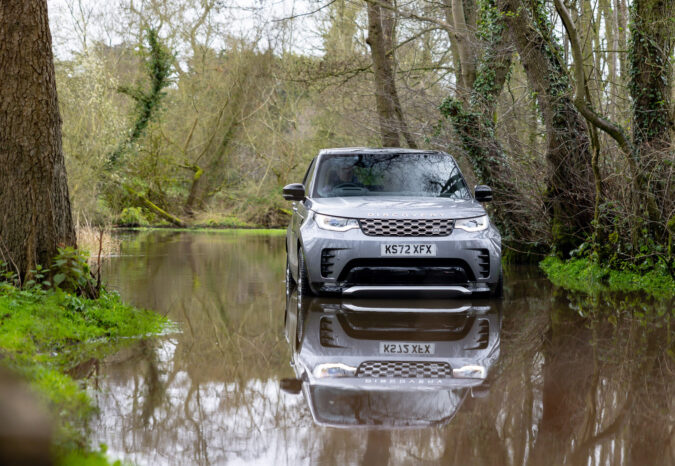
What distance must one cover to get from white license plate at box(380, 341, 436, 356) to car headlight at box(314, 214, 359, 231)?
8.43 ft

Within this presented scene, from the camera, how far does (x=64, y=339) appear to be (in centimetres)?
683

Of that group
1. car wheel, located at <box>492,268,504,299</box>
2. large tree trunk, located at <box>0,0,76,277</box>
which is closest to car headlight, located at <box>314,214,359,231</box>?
car wheel, located at <box>492,268,504,299</box>

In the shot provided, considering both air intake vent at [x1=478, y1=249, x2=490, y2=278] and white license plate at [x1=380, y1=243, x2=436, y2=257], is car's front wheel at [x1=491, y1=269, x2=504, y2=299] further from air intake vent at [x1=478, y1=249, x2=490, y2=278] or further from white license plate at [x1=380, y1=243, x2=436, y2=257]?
white license plate at [x1=380, y1=243, x2=436, y2=257]

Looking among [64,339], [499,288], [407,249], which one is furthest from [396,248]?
[64,339]

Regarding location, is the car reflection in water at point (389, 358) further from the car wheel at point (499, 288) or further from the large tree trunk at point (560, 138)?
the large tree trunk at point (560, 138)

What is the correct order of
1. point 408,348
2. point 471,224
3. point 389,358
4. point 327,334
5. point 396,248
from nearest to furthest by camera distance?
point 389,358 → point 408,348 → point 327,334 → point 396,248 → point 471,224

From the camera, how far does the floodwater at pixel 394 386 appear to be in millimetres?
4066

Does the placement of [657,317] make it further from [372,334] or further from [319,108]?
[319,108]

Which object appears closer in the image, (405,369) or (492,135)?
(405,369)

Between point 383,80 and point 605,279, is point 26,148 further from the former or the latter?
point 383,80

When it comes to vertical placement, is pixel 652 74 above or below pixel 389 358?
above

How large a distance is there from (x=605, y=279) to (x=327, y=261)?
225 inches

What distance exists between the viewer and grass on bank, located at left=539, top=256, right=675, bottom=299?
463 inches

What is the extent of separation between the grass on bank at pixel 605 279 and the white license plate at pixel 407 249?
3353 millimetres
